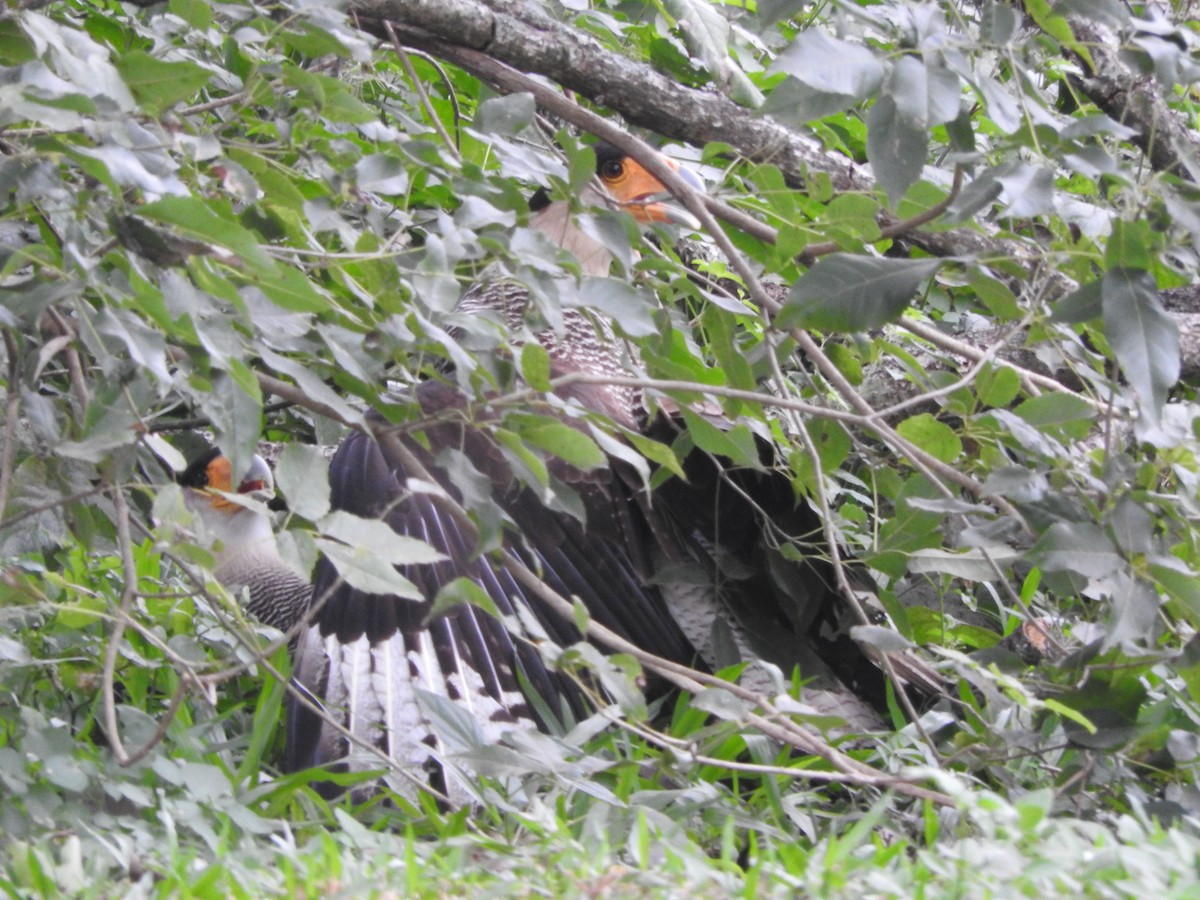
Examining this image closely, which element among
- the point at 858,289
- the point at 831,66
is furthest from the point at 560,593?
the point at 831,66

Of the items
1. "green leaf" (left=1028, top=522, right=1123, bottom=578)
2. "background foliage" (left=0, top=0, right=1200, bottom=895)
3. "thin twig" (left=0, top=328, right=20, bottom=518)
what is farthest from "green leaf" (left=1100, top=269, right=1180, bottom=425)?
"thin twig" (left=0, top=328, right=20, bottom=518)

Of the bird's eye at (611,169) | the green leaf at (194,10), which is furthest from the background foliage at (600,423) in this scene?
the bird's eye at (611,169)

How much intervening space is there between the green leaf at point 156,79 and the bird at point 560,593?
38.7 inches

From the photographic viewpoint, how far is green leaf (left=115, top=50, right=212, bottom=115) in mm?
1586

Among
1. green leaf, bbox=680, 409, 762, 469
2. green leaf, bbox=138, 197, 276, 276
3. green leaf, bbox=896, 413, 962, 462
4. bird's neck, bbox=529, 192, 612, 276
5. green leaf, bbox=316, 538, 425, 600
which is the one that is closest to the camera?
green leaf, bbox=138, 197, 276, 276

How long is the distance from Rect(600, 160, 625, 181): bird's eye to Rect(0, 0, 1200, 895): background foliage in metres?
1.30

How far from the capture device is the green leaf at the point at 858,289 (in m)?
1.86

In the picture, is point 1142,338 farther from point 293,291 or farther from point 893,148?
point 293,291

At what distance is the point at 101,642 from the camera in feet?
8.73

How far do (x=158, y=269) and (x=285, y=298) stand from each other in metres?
0.15

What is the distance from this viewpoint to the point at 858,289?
1.87m

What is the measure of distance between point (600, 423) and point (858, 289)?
42 cm

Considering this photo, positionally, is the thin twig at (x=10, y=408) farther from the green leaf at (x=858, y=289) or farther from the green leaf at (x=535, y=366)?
the green leaf at (x=858, y=289)

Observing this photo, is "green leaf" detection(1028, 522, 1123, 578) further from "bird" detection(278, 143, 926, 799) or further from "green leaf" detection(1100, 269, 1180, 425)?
"bird" detection(278, 143, 926, 799)
